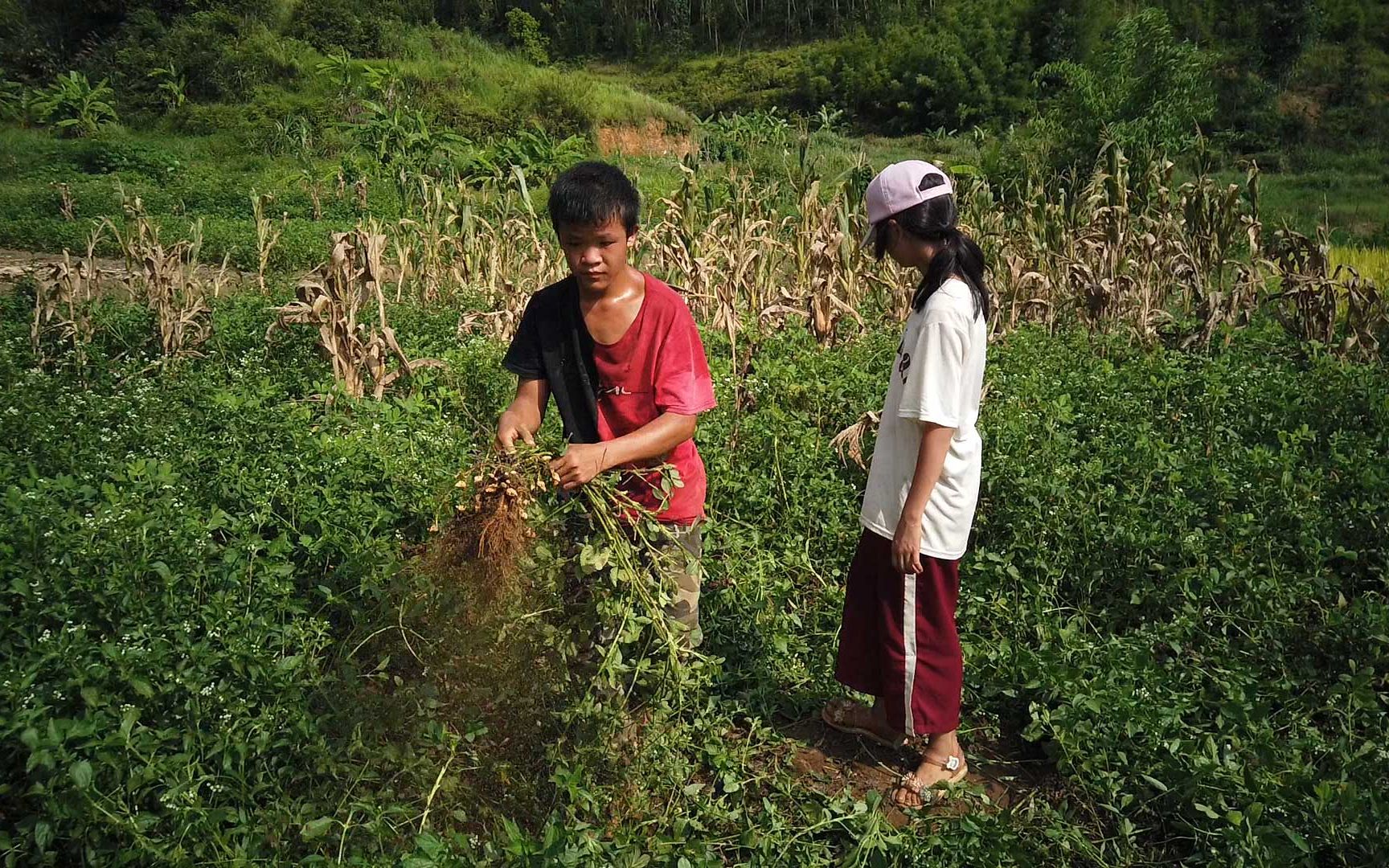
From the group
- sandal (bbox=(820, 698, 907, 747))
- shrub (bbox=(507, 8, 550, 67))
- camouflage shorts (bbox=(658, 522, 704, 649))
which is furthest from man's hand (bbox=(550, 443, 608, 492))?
shrub (bbox=(507, 8, 550, 67))

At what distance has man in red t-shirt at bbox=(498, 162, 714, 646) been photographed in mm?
2572

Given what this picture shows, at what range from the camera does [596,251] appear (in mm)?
2598

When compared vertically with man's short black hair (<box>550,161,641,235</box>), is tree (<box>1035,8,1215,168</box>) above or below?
above

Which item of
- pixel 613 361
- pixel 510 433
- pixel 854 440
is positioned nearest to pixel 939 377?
pixel 613 361

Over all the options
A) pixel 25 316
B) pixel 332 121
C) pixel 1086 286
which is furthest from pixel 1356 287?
pixel 332 121

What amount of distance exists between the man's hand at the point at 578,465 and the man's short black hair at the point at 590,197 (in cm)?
57

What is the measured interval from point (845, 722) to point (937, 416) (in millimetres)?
1251

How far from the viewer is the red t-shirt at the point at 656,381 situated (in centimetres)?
270

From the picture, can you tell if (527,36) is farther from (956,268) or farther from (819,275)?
(956,268)

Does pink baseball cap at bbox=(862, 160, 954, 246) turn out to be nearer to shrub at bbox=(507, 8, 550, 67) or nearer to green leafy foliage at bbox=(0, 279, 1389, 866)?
green leafy foliage at bbox=(0, 279, 1389, 866)

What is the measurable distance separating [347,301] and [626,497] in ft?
11.5

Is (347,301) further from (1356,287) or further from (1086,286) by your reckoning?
(1356,287)

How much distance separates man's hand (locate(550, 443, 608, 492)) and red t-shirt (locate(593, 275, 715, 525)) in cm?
25

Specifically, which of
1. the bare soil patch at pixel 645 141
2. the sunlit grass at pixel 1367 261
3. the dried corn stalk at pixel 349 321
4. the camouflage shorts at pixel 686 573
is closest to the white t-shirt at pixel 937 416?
the camouflage shorts at pixel 686 573
